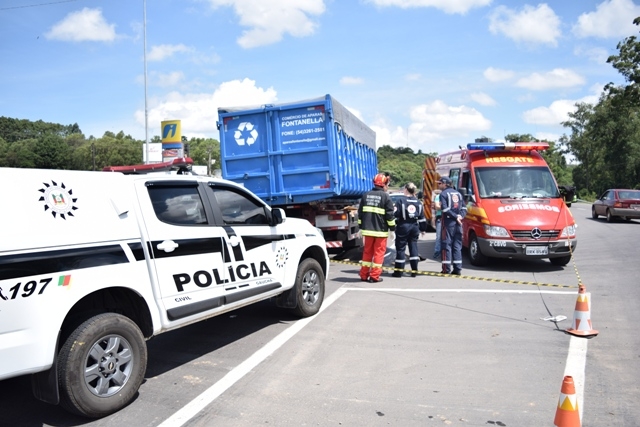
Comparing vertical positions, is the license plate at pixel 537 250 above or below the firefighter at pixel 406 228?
below

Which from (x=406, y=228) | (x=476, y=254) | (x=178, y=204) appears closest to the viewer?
(x=178, y=204)

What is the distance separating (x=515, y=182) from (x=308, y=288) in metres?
6.38

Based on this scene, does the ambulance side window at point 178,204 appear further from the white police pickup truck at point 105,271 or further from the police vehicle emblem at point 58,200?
the police vehicle emblem at point 58,200

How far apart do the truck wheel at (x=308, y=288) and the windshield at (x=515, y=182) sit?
5.44 meters

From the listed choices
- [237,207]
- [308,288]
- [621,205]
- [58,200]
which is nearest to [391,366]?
[308,288]

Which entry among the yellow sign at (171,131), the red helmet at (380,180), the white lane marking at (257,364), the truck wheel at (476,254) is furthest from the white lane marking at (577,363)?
the yellow sign at (171,131)

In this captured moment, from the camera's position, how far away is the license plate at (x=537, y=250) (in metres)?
10.1

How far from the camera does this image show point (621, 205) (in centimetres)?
2314

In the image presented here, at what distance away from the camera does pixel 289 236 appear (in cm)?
641

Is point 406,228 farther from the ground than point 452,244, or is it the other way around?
point 406,228

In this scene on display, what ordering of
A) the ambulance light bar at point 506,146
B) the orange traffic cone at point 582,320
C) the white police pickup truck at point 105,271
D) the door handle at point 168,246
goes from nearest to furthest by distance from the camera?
1. the white police pickup truck at point 105,271
2. the door handle at point 168,246
3. the orange traffic cone at point 582,320
4. the ambulance light bar at point 506,146

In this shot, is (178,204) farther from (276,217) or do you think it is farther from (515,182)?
(515,182)

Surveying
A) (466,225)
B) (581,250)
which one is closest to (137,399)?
(466,225)

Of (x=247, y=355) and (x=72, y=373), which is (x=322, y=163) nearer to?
(x=247, y=355)
